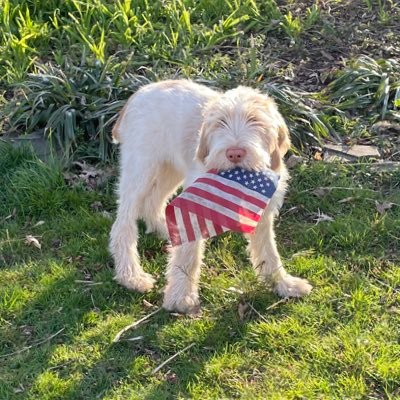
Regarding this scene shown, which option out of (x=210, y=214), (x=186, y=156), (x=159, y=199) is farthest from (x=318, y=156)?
(x=210, y=214)

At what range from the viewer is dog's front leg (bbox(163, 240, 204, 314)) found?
4008mm

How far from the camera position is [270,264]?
13.7 ft

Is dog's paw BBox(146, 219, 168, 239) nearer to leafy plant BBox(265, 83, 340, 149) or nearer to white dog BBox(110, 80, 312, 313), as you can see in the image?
white dog BBox(110, 80, 312, 313)

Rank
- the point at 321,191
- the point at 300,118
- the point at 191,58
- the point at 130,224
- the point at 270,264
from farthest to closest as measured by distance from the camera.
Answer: the point at 191,58 < the point at 300,118 < the point at 321,191 < the point at 130,224 < the point at 270,264

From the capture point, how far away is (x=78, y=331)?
12.9ft

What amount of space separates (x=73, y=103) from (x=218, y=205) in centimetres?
246

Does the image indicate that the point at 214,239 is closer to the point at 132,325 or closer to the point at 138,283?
the point at 138,283

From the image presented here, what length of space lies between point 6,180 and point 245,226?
2395 millimetres

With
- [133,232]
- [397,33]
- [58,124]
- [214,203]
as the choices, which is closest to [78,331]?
[133,232]

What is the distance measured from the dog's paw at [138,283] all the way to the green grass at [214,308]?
0.06 metres

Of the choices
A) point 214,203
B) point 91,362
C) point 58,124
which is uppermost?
point 214,203

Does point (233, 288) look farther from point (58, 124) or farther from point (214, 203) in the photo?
point (58, 124)

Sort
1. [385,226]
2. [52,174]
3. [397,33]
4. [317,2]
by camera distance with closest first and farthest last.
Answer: [385,226]
[52,174]
[397,33]
[317,2]

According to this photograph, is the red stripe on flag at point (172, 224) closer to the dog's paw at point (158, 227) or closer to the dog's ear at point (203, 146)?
the dog's ear at point (203, 146)
